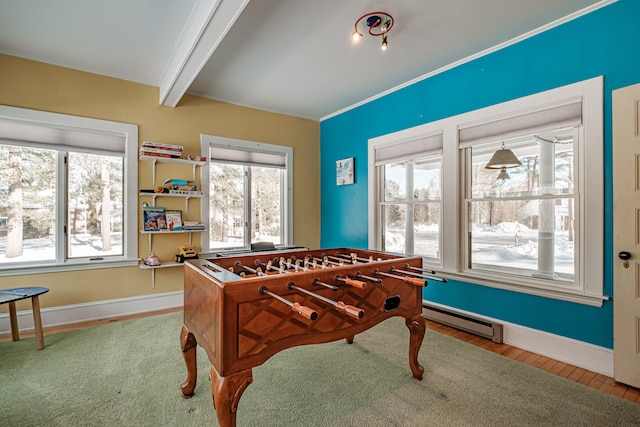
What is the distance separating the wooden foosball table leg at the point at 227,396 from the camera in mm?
1265

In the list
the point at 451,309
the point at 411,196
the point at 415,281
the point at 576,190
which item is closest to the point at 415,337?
the point at 415,281

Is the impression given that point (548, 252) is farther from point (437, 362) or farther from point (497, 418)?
point (497, 418)

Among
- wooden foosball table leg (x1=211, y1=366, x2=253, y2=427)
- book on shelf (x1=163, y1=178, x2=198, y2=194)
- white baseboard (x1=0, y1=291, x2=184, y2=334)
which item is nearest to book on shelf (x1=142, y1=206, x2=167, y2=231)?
book on shelf (x1=163, y1=178, x2=198, y2=194)

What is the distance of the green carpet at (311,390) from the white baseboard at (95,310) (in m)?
0.37

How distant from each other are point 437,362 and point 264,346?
160 cm

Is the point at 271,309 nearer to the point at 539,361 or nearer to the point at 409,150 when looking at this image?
the point at 539,361

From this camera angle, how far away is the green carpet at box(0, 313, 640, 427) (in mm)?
1688

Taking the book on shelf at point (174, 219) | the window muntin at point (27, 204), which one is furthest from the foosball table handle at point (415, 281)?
the window muntin at point (27, 204)

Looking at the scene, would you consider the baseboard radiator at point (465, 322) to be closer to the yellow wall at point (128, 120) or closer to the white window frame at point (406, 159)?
the white window frame at point (406, 159)

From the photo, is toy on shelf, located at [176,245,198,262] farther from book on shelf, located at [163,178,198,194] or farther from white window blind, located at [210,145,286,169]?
white window blind, located at [210,145,286,169]

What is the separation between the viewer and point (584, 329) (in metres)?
2.29

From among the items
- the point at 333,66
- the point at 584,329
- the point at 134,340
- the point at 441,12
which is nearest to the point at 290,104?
the point at 333,66

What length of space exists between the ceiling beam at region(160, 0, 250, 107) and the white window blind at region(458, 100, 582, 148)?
2344mm

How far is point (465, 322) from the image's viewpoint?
292cm
